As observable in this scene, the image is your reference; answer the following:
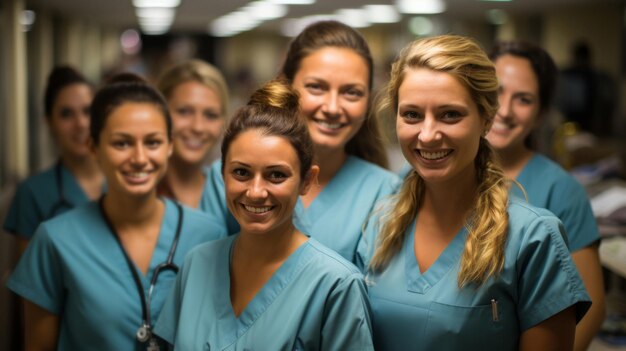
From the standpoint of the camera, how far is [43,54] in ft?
21.6

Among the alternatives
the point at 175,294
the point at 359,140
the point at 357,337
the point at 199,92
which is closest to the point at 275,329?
the point at 357,337

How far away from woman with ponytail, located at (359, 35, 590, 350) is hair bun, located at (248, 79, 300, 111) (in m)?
0.25

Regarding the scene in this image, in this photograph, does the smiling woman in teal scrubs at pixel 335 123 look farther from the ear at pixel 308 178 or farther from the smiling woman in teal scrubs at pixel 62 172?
the smiling woman in teal scrubs at pixel 62 172

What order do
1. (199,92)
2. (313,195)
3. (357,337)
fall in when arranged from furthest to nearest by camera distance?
(199,92) < (313,195) < (357,337)

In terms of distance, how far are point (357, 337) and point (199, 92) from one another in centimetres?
134

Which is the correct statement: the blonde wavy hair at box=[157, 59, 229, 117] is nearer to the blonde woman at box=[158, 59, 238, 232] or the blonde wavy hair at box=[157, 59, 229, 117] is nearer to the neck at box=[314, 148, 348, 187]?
the blonde woman at box=[158, 59, 238, 232]

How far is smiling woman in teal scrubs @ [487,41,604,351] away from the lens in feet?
6.12

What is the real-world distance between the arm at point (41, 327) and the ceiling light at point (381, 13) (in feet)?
26.1

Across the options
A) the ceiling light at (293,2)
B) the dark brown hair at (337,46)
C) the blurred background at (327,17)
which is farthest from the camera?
the ceiling light at (293,2)

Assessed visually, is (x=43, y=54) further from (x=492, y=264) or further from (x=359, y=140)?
(x=492, y=264)

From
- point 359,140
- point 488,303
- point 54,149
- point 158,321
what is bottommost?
point 54,149

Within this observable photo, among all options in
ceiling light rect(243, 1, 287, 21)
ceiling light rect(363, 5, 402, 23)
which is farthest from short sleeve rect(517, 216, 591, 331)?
ceiling light rect(363, 5, 402, 23)

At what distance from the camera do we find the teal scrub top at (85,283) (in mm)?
1727

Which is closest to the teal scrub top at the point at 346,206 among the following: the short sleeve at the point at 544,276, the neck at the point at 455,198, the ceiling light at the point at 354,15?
the neck at the point at 455,198
